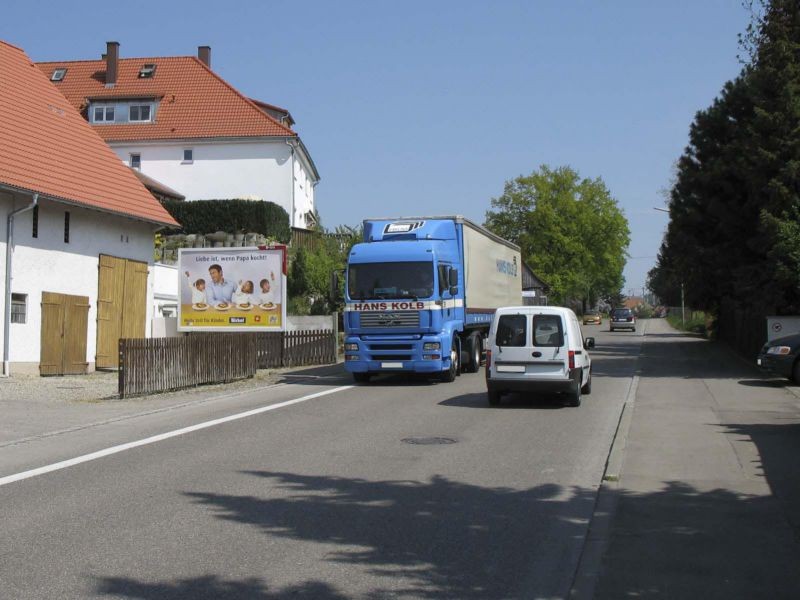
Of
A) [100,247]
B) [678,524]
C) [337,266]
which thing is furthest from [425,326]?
[337,266]

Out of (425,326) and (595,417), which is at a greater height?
(425,326)

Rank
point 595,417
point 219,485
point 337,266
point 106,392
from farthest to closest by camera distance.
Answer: point 337,266, point 106,392, point 595,417, point 219,485

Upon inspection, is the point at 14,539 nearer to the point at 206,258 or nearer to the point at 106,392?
the point at 106,392

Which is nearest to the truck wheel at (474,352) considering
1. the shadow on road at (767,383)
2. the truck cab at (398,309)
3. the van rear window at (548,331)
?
the truck cab at (398,309)

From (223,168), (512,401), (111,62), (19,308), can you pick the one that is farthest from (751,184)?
(111,62)

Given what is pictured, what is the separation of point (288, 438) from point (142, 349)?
7.40m

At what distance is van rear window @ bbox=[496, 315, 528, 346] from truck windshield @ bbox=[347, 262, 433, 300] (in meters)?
4.42

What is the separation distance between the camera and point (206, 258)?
27.4 metres

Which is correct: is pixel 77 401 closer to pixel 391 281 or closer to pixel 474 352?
pixel 391 281

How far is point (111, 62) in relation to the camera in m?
56.1

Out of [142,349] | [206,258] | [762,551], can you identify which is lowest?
[762,551]

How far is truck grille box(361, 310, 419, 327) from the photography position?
21.2m

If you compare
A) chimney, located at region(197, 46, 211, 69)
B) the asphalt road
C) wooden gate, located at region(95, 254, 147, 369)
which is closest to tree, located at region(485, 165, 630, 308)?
chimney, located at region(197, 46, 211, 69)

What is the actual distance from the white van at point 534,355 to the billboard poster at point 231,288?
11.3 meters
